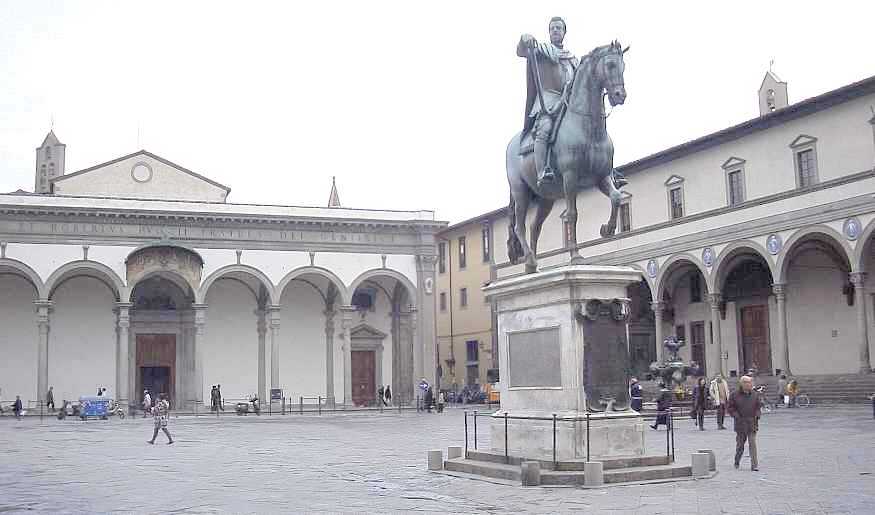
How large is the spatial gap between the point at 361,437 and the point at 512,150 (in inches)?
471

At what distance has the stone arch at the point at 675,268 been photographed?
37.8m

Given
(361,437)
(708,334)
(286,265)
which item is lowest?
(361,437)

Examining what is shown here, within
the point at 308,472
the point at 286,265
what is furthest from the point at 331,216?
the point at 308,472

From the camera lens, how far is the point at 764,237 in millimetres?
34781

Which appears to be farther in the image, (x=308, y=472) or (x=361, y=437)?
(x=361, y=437)

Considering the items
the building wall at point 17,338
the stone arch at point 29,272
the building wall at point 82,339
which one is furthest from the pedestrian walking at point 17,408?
the stone arch at point 29,272

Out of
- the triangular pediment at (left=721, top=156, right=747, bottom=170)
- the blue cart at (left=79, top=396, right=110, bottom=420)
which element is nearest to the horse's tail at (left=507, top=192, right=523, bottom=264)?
the triangular pediment at (left=721, top=156, right=747, bottom=170)

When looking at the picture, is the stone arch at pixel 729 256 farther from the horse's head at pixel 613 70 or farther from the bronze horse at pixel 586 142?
the horse's head at pixel 613 70

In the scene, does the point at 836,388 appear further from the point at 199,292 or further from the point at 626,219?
the point at 199,292

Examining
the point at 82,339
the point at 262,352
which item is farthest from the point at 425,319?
the point at 82,339

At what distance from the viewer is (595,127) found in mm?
11156

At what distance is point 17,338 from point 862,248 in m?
31.3

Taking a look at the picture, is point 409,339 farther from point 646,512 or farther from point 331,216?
point 646,512

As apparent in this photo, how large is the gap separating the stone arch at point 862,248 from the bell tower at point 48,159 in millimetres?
53648
